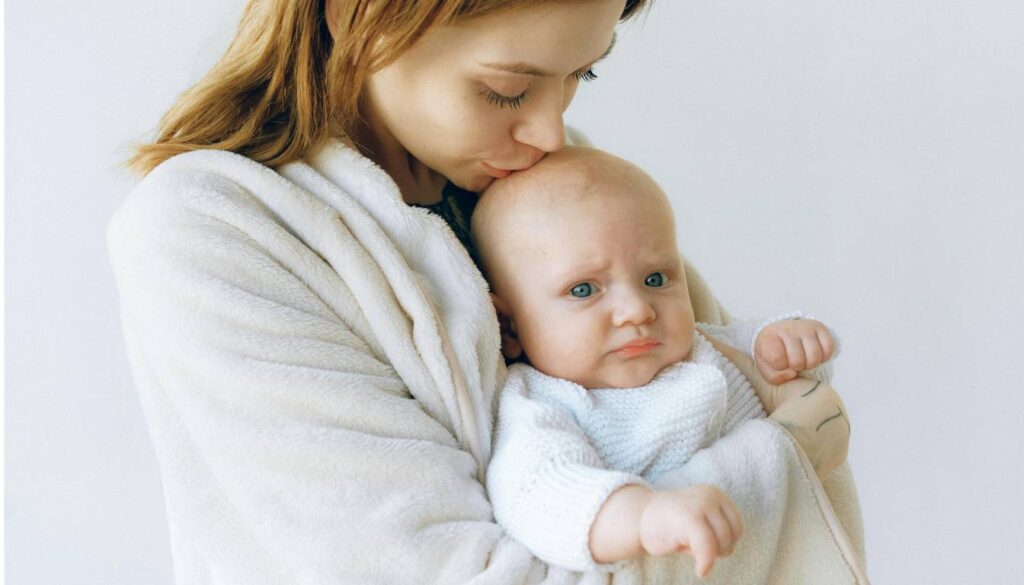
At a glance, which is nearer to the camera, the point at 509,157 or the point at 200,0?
the point at 509,157

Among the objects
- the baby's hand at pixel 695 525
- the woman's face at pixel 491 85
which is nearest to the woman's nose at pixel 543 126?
the woman's face at pixel 491 85

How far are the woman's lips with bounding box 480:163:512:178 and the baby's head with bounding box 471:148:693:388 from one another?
24 mm

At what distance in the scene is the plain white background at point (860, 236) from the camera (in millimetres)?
2398

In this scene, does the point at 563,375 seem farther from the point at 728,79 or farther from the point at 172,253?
the point at 728,79

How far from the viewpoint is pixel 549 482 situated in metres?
1.30

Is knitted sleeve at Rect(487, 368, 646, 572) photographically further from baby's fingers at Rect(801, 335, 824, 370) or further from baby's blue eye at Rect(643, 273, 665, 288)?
baby's fingers at Rect(801, 335, 824, 370)

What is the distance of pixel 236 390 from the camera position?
4.41 ft

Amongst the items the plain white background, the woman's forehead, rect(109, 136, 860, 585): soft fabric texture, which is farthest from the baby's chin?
the plain white background

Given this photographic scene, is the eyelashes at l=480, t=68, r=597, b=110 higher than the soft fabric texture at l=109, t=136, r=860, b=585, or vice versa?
the eyelashes at l=480, t=68, r=597, b=110

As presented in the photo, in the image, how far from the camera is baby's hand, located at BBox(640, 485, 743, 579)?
1.14 metres

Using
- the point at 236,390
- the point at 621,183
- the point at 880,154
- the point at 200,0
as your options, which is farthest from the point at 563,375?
the point at 880,154

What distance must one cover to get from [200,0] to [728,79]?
0.97 m

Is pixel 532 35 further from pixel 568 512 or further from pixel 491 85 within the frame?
pixel 568 512

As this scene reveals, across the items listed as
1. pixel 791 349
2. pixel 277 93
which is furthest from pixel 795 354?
pixel 277 93
